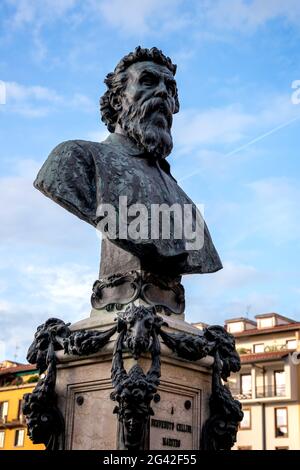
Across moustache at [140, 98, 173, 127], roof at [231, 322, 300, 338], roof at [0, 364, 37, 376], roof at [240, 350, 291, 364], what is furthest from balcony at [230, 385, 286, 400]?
moustache at [140, 98, 173, 127]

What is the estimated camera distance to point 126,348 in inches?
268

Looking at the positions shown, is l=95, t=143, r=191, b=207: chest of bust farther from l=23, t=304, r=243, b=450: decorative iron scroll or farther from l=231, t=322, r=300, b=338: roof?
l=231, t=322, r=300, b=338: roof

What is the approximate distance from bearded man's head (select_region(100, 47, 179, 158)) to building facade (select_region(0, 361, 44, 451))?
3733cm

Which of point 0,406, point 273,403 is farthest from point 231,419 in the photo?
point 0,406

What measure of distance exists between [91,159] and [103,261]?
106 cm

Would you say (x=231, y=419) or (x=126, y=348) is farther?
(x=231, y=419)

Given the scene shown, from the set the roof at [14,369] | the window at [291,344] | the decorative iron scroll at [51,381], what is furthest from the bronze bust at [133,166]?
the roof at [14,369]

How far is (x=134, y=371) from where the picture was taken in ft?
21.7

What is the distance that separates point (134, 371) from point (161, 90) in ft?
10.6

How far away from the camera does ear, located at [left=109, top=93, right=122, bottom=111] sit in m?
8.61

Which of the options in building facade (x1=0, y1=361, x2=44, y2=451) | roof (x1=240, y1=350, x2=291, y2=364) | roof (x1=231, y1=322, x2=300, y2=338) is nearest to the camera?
roof (x1=240, y1=350, x2=291, y2=364)

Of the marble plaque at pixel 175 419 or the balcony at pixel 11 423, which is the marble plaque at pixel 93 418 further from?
the balcony at pixel 11 423
